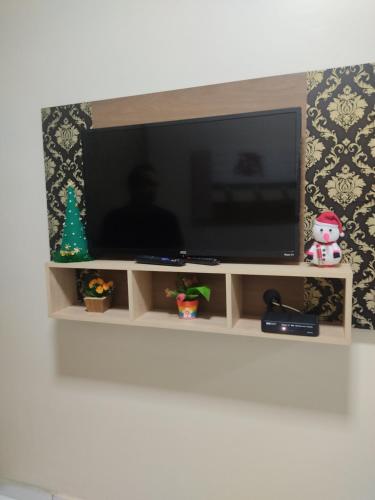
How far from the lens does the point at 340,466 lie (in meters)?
1.39

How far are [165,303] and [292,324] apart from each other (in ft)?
1.83

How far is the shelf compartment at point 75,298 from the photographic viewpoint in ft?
4.81

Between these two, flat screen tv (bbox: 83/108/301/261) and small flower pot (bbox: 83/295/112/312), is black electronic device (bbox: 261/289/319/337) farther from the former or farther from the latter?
small flower pot (bbox: 83/295/112/312)

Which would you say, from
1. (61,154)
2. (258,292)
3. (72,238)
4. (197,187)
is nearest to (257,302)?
(258,292)

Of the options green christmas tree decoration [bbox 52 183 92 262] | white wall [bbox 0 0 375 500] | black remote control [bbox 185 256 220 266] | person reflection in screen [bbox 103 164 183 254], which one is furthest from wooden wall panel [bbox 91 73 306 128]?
black remote control [bbox 185 256 220 266]

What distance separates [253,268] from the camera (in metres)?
1.23

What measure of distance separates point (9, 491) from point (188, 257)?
1.60 meters

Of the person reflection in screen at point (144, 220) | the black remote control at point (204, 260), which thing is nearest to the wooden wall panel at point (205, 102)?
the person reflection in screen at point (144, 220)

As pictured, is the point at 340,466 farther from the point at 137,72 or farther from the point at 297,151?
the point at 137,72

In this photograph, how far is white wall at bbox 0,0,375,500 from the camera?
1.35m

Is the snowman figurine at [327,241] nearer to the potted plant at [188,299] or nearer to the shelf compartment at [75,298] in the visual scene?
the potted plant at [188,299]

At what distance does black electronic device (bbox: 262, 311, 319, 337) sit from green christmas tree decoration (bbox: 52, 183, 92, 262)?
0.78 meters

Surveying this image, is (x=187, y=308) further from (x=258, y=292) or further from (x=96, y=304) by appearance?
(x=96, y=304)

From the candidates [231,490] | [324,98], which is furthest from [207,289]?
[231,490]
